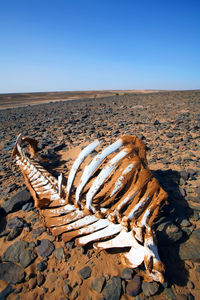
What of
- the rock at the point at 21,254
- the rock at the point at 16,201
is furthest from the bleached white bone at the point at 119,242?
the rock at the point at 16,201

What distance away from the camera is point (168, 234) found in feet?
6.14

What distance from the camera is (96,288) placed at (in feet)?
5.09

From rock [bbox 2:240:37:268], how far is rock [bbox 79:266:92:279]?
61 cm

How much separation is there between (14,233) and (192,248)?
2220 mm

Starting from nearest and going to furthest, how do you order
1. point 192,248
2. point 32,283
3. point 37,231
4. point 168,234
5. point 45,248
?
point 32,283
point 192,248
point 168,234
point 45,248
point 37,231

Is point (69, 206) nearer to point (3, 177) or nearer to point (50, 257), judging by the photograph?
point (50, 257)

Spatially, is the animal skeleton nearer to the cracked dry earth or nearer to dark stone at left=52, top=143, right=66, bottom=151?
the cracked dry earth

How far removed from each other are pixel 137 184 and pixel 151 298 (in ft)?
3.36

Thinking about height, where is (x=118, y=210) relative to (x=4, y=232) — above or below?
above

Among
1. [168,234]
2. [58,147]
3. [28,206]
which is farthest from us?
[58,147]

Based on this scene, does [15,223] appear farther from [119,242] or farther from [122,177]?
[122,177]

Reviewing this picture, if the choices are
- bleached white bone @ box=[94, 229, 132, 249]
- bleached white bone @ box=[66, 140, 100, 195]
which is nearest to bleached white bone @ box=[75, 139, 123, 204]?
bleached white bone @ box=[66, 140, 100, 195]

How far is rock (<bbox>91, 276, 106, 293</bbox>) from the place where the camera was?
154 centimetres

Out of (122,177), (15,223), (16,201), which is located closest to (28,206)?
(16,201)
